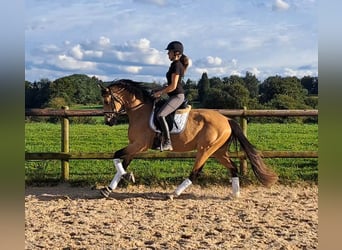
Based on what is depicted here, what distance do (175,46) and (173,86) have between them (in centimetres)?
55

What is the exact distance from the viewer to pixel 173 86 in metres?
5.84

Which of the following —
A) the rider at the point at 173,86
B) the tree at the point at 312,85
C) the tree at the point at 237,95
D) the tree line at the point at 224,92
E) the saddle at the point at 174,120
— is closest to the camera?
the tree at the point at 312,85

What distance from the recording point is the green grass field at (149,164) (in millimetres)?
6949

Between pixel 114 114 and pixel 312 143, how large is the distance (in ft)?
27.1

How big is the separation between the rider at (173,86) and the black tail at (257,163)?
0.92 m

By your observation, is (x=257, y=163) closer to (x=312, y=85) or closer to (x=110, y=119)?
(x=110, y=119)

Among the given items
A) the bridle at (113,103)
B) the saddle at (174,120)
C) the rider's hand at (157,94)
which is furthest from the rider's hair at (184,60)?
the bridle at (113,103)

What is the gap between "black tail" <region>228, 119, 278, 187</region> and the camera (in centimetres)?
610

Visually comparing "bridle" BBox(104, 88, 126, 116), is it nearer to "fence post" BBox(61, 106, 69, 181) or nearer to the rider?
the rider

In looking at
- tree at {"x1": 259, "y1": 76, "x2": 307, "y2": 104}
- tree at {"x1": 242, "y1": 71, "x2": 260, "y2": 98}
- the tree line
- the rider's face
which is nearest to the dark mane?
the rider's face

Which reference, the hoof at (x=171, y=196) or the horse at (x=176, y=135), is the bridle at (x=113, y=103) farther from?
the hoof at (x=171, y=196)

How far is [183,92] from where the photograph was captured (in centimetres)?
601

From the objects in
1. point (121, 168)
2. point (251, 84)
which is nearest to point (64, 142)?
point (121, 168)
